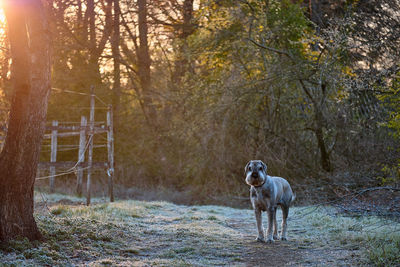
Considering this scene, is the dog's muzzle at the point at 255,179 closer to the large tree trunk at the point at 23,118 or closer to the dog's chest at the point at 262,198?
the dog's chest at the point at 262,198

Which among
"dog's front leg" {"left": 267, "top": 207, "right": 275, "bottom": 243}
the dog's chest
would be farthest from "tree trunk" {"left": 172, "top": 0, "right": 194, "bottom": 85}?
"dog's front leg" {"left": 267, "top": 207, "right": 275, "bottom": 243}

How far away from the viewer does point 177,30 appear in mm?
24734

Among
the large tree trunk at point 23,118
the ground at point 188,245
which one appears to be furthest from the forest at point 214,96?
the ground at point 188,245

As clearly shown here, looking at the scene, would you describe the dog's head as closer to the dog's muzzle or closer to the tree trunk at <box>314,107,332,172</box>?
the dog's muzzle

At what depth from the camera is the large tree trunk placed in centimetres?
721

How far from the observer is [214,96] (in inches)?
750

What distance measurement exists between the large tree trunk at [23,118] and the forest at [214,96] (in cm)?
2

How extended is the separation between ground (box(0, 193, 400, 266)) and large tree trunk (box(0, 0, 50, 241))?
48 centimetres

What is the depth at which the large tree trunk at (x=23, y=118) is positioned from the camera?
721cm

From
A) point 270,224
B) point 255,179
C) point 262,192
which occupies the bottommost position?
point 270,224

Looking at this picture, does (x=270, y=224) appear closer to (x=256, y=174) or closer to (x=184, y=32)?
(x=256, y=174)

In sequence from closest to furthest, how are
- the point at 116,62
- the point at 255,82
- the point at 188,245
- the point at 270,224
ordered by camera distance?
the point at 188,245
the point at 270,224
the point at 255,82
the point at 116,62

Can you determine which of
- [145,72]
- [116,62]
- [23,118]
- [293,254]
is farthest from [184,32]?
[293,254]

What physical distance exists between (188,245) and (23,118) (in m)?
3.40
